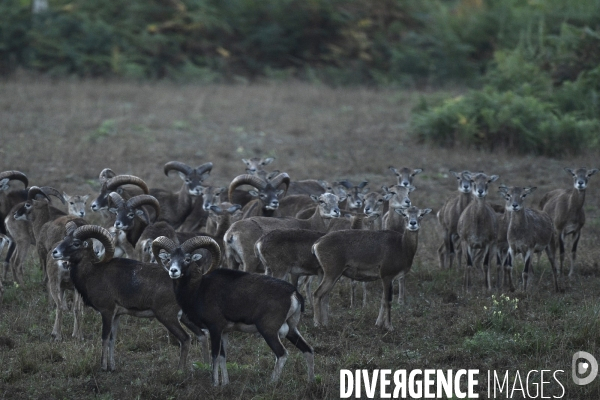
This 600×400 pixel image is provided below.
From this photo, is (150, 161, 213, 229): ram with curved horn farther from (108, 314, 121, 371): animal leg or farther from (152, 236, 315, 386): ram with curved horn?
(152, 236, 315, 386): ram with curved horn

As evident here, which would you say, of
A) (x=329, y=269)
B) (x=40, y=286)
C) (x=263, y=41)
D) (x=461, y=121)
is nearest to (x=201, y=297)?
(x=329, y=269)

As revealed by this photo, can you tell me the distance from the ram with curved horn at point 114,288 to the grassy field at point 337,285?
1.49ft

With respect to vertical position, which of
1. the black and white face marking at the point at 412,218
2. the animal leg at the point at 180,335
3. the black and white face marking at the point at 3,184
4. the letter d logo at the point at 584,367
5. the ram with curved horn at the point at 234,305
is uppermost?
the black and white face marking at the point at 3,184

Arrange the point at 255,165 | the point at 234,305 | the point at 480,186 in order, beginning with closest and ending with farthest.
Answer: the point at 234,305 < the point at 480,186 < the point at 255,165

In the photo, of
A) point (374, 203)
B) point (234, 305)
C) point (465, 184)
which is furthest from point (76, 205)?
point (465, 184)

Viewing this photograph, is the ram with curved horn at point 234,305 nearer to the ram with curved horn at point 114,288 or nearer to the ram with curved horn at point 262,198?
the ram with curved horn at point 114,288

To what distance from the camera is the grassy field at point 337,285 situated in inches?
471

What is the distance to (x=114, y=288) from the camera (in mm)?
12500

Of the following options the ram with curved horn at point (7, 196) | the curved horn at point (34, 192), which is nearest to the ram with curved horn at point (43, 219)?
the curved horn at point (34, 192)

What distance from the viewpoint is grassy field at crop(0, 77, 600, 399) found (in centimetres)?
1195

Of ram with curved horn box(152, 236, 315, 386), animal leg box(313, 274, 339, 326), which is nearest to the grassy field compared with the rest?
animal leg box(313, 274, 339, 326)

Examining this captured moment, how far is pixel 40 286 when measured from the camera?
52.9 ft

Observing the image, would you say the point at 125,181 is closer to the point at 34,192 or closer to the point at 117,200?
the point at 117,200

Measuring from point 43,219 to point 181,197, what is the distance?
13.7 ft
